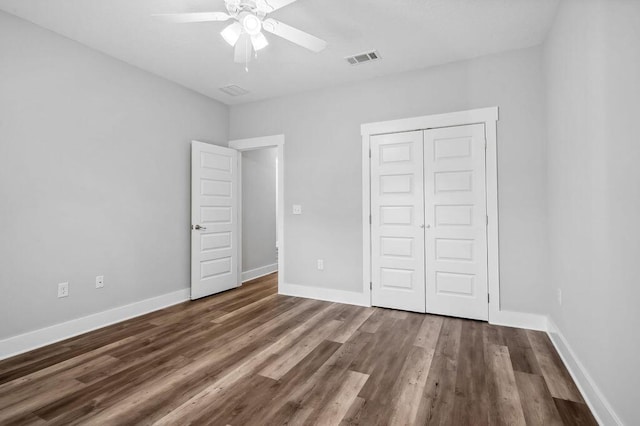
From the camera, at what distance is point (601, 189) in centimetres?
173

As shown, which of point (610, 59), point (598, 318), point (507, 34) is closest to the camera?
point (610, 59)

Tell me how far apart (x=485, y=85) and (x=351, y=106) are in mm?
1530

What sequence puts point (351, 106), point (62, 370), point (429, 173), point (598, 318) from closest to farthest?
point (598, 318) < point (62, 370) < point (429, 173) < point (351, 106)

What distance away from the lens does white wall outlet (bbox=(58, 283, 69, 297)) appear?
9.61 ft

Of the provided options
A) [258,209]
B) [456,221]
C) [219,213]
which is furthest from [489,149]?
[258,209]

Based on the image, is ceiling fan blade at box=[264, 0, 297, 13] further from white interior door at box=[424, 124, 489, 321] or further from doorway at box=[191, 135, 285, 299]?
doorway at box=[191, 135, 285, 299]

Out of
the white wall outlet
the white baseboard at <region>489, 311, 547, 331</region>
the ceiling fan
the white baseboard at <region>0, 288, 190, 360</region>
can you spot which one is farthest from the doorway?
the white baseboard at <region>489, 311, 547, 331</region>

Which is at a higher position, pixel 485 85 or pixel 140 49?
pixel 140 49

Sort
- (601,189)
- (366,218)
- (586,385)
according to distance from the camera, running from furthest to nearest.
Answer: (366,218)
(586,385)
(601,189)

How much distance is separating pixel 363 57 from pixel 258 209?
3.24 metres

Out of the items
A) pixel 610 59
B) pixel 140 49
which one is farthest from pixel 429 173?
pixel 140 49

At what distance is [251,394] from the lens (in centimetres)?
201

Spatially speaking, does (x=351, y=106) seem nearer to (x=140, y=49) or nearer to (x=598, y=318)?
(x=140, y=49)

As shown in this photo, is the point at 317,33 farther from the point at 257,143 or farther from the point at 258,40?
the point at 257,143
